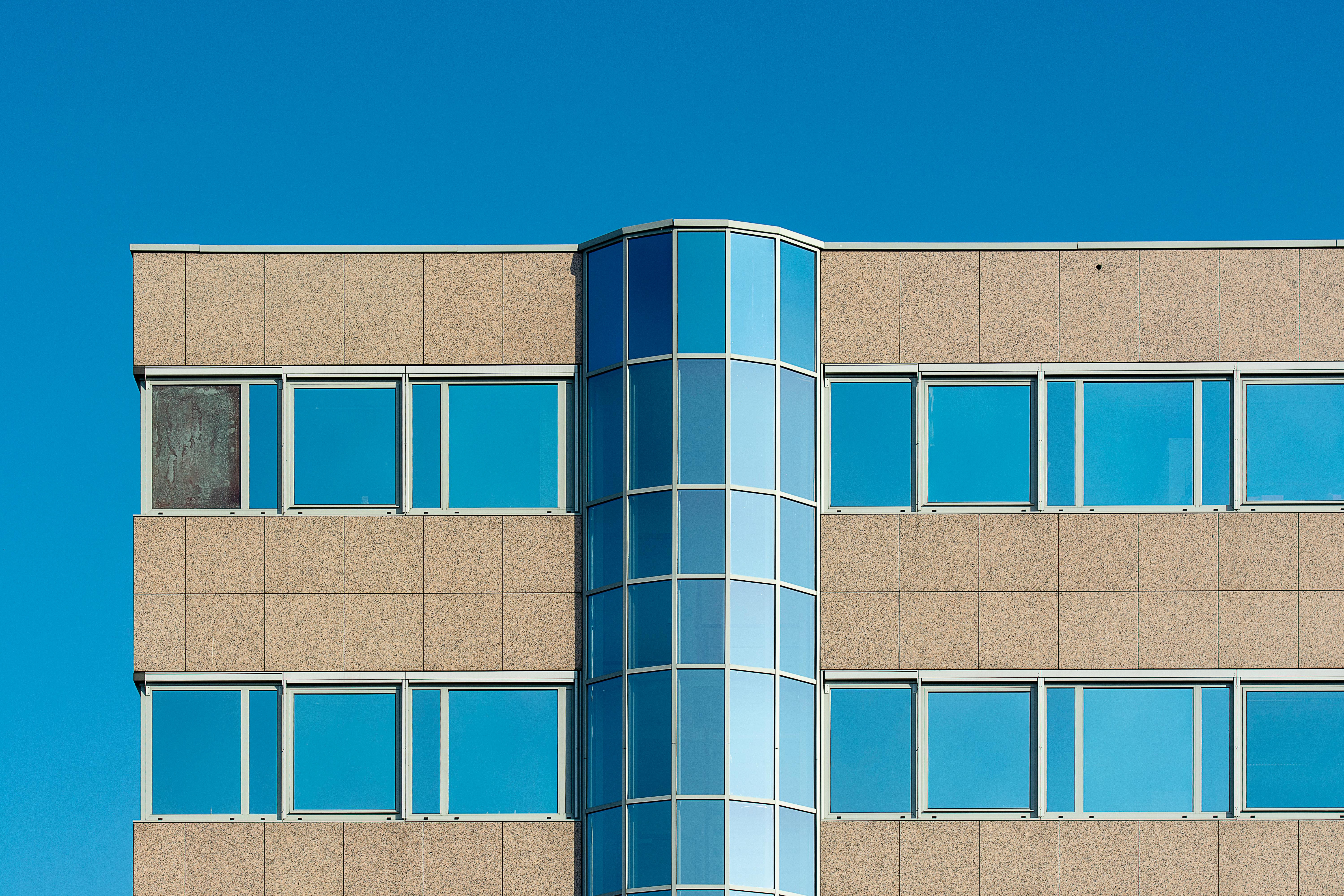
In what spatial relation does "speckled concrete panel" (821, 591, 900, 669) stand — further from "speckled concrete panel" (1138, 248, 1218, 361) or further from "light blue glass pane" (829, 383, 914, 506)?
"speckled concrete panel" (1138, 248, 1218, 361)

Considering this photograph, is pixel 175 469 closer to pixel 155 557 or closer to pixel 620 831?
pixel 155 557

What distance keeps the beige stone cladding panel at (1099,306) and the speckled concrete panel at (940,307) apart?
1.21m

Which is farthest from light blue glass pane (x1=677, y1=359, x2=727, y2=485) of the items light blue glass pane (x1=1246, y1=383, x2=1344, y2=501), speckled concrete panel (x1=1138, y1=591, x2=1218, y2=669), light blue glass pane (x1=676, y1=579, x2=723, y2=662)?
light blue glass pane (x1=1246, y1=383, x2=1344, y2=501)

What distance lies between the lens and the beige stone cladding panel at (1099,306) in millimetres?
23516

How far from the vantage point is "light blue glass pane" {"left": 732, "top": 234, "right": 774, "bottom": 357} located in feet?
74.4

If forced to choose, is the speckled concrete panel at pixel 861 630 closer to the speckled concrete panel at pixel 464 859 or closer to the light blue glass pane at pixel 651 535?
the light blue glass pane at pixel 651 535

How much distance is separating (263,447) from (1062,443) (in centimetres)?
1091

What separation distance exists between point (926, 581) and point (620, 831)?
17.1 feet

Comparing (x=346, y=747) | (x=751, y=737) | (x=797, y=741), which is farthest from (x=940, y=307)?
(x=346, y=747)

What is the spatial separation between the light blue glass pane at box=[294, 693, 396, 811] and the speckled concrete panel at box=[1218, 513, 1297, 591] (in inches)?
446

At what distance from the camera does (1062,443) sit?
23.5m

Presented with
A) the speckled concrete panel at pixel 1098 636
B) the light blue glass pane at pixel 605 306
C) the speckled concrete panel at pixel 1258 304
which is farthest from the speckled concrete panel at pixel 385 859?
the speckled concrete panel at pixel 1258 304

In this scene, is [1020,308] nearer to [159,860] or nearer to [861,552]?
[861,552]

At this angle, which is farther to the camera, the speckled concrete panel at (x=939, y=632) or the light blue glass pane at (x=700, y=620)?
the speckled concrete panel at (x=939, y=632)
